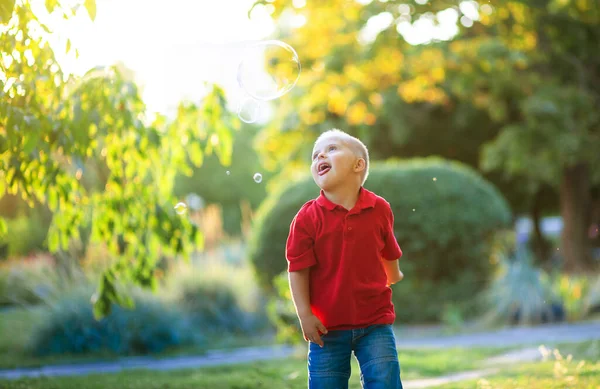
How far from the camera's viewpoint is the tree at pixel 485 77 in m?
11.5

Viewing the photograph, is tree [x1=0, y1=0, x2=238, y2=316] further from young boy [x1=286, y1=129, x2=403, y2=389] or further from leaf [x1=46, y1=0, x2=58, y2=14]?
young boy [x1=286, y1=129, x2=403, y2=389]

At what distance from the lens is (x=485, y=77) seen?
1218 centimetres

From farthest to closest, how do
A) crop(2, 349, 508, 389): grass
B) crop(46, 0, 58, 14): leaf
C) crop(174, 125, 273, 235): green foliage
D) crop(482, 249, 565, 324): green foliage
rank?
1. crop(174, 125, 273, 235): green foliage
2. crop(482, 249, 565, 324): green foliage
3. crop(2, 349, 508, 389): grass
4. crop(46, 0, 58, 14): leaf

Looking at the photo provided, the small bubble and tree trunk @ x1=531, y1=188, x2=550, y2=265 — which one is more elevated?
the small bubble

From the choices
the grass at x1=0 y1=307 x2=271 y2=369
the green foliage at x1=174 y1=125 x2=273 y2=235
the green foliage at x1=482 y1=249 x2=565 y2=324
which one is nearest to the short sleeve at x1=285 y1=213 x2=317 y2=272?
the grass at x1=0 y1=307 x2=271 y2=369

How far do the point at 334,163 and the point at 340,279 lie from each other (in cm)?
48

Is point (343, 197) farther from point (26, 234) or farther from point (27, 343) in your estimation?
Result: point (26, 234)

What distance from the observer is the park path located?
710 cm

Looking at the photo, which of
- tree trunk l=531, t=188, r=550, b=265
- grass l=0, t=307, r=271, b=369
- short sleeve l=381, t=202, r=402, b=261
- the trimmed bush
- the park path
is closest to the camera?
short sleeve l=381, t=202, r=402, b=261

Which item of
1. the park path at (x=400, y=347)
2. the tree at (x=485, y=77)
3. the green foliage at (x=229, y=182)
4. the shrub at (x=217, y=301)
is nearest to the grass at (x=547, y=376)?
the park path at (x=400, y=347)

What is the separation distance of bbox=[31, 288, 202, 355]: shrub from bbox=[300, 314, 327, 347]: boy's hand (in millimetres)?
5610

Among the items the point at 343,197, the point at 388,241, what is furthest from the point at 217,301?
the point at 343,197

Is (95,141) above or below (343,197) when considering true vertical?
above

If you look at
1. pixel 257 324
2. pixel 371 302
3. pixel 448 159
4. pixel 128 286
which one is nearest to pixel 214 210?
pixel 257 324
